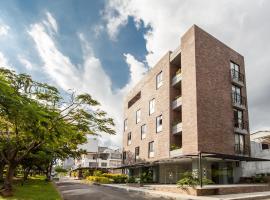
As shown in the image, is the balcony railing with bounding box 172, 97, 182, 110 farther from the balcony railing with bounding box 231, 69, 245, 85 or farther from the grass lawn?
the grass lawn

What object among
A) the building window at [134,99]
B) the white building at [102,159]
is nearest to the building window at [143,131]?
the building window at [134,99]

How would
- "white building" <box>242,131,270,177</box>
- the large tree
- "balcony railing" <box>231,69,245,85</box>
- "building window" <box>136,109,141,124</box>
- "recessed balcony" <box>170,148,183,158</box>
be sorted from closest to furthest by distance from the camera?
the large tree
"recessed balcony" <box>170,148,183,158</box>
"white building" <box>242,131,270,177</box>
"balcony railing" <box>231,69,245,85</box>
"building window" <box>136,109,141,124</box>

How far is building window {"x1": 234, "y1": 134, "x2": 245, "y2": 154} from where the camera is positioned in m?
28.8

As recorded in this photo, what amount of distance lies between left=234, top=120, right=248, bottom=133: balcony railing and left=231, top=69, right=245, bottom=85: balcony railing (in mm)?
4738

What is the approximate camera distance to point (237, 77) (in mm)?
31547

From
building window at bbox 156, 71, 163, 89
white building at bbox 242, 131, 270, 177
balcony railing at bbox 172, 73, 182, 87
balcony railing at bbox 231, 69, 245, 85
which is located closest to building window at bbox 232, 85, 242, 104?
balcony railing at bbox 231, 69, 245, 85

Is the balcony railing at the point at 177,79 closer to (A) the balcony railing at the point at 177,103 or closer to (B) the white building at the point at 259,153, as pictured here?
(A) the balcony railing at the point at 177,103

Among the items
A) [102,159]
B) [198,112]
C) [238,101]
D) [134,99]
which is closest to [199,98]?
[198,112]

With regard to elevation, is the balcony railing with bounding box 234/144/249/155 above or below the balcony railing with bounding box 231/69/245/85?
below

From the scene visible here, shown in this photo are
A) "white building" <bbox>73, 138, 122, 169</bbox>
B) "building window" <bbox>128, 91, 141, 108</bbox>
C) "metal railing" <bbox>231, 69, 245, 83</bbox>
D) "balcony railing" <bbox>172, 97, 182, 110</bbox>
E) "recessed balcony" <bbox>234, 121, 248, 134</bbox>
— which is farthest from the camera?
"white building" <bbox>73, 138, 122, 169</bbox>

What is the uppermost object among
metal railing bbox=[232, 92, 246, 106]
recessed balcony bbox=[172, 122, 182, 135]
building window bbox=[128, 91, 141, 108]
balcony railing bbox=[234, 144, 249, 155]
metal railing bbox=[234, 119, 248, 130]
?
building window bbox=[128, 91, 141, 108]

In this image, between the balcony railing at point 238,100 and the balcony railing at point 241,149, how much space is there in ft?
14.8

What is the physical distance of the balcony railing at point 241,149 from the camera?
28564mm

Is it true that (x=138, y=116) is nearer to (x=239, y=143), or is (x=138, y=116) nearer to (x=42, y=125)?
(x=239, y=143)
